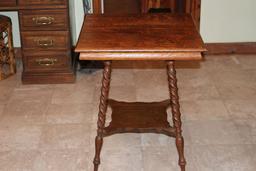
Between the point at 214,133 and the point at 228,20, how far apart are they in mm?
1436

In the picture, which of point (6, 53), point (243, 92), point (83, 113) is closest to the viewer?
point (83, 113)

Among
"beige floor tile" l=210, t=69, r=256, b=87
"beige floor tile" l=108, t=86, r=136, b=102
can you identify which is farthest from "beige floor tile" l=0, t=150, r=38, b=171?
"beige floor tile" l=210, t=69, r=256, b=87

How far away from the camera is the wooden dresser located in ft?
10.7

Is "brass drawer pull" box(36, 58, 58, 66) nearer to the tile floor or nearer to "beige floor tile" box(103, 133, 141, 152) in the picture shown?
the tile floor

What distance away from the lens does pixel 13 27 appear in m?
3.83

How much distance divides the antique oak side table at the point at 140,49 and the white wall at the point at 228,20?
148cm

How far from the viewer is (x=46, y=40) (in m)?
3.35

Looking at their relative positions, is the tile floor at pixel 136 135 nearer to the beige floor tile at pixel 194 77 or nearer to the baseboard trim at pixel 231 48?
the beige floor tile at pixel 194 77

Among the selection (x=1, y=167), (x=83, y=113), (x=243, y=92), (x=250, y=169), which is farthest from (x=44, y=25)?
(x=250, y=169)

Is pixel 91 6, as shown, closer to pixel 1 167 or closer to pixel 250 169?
pixel 1 167

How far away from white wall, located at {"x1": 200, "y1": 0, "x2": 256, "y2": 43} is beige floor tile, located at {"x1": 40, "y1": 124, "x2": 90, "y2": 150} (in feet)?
5.24

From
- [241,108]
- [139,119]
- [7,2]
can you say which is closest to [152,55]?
[139,119]

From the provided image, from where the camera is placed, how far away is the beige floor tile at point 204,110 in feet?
9.62

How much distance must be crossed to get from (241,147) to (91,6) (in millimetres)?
1789
